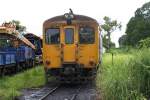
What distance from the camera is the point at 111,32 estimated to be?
228 feet

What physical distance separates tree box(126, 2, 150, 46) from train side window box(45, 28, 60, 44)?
1034 inches

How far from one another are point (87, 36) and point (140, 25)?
32149 mm

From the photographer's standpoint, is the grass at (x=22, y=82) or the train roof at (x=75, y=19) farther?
the train roof at (x=75, y=19)

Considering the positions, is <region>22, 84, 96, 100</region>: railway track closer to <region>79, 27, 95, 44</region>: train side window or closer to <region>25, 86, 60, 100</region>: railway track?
<region>25, 86, 60, 100</region>: railway track

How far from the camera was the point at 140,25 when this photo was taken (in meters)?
53.5

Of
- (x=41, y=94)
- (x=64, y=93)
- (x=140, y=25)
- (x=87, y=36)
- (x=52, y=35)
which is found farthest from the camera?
(x=140, y=25)

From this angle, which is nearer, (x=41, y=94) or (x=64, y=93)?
(x=41, y=94)

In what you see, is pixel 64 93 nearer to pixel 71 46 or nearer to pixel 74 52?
pixel 74 52

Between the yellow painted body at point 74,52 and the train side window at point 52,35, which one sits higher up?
the train side window at point 52,35

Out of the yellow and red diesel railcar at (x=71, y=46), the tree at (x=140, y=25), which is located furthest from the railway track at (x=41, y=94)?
A: the tree at (x=140, y=25)

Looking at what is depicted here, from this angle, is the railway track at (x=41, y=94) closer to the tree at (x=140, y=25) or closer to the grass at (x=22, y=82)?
the grass at (x=22, y=82)

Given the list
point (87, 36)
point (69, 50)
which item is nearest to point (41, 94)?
point (69, 50)

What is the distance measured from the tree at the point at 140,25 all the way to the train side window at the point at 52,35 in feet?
86.1

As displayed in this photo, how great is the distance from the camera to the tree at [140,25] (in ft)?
164
